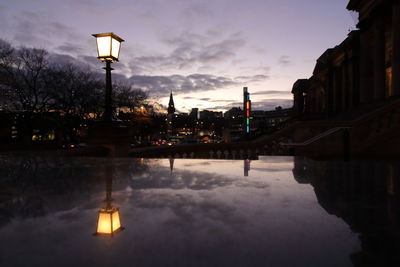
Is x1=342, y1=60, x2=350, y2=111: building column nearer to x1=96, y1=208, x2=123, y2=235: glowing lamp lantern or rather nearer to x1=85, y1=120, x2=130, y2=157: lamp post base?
x1=85, y1=120, x2=130, y2=157: lamp post base

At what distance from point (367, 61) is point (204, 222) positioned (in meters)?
28.6

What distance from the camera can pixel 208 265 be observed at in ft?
7.14

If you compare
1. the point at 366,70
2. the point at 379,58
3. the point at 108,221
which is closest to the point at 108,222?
the point at 108,221

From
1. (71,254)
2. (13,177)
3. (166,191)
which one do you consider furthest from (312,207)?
(13,177)

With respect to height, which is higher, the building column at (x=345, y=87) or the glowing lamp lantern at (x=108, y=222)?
the building column at (x=345, y=87)

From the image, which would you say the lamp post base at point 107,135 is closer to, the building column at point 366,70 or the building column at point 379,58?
the building column at point 379,58

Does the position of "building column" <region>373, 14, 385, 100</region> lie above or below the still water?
above

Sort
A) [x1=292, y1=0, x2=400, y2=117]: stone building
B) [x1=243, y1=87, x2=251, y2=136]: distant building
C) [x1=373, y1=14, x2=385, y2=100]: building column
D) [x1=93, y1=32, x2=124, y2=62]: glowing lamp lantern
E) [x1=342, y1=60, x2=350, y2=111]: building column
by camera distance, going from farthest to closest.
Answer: [x1=243, y1=87, x2=251, y2=136]: distant building
[x1=342, y1=60, x2=350, y2=111]: building column
[x1=373, y1=14, x2=385, y2=100]: building column
[x1=292, y1=0, x2=400, y2=117]: stone building
[x1=93, y1=32, x2=124, y2=62]: glowing lamp lantern

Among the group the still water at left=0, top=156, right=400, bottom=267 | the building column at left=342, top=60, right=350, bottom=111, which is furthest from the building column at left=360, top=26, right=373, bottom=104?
the still water at left=0, top=156, right=400, bottom=267

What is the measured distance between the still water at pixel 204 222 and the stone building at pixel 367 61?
18802 mm

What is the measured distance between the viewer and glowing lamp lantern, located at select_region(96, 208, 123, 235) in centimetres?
293

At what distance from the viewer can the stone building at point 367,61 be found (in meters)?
19.6

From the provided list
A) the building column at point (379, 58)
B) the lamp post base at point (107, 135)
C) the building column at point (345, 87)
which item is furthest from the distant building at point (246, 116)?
the lamp post base at point (107, 135)

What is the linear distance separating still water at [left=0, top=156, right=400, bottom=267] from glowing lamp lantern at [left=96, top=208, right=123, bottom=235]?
77mm
